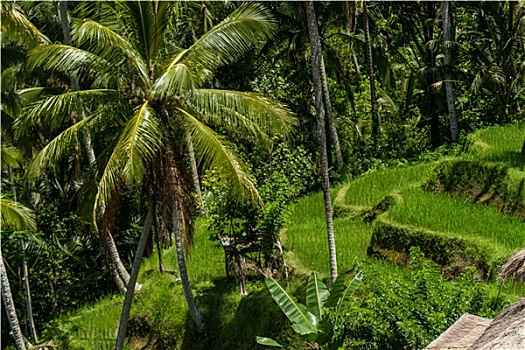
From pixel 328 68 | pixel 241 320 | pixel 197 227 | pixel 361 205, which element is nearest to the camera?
pixel 241 320

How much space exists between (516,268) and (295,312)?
170 inches

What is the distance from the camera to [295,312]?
32.3 ft

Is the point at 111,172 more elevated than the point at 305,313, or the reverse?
the point at 111,172

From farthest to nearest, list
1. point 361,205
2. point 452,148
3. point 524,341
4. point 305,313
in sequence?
point 452,148 < point 361,205 < point 305,313 < point 524,341

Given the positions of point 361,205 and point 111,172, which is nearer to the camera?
point 111,172

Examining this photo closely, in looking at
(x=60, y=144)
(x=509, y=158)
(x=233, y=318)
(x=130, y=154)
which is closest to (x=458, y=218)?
(x=509, y=158)

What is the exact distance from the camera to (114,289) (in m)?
18.7

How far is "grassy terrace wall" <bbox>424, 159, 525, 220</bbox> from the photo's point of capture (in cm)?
1126

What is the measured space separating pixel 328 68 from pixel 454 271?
11398 millimetres

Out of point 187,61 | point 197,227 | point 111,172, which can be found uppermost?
point 187,61

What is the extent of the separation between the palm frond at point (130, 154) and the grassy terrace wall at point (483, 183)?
4980 millimetres

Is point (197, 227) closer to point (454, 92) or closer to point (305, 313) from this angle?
point (454, 92)

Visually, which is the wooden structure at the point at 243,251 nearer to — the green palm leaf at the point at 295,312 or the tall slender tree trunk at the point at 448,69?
the green palm leaf at the point at 295,312

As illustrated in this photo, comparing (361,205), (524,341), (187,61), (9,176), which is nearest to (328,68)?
(361,205)
